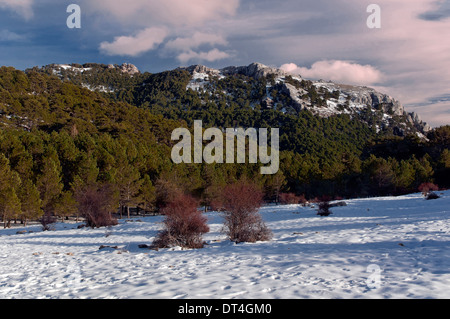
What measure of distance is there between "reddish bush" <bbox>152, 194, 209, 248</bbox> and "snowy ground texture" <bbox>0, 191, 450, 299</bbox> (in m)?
0.72

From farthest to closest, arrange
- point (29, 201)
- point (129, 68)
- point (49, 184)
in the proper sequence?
point (129, 68)
point (49, 184)
point (29, 201)

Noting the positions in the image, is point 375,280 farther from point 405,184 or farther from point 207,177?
point 405,184

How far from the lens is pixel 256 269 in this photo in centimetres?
699

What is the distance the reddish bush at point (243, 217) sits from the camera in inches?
466

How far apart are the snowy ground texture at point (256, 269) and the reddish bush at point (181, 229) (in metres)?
0.72

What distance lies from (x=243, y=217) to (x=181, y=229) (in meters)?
2.60

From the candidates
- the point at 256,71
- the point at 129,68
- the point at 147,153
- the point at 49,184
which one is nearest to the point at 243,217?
the point at 49,184

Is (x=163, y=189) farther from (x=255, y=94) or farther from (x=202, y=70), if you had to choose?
(x=202, y=70)

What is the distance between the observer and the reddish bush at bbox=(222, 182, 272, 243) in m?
11.8

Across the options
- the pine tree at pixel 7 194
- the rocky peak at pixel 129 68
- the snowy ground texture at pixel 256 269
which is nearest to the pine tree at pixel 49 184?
the pine tree at pixel 7 194

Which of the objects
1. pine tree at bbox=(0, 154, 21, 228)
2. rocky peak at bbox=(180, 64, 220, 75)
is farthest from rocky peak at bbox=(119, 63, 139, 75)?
pine tree at bbox=(0, 154, 21, 228)

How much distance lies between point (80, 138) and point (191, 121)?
61.6m
